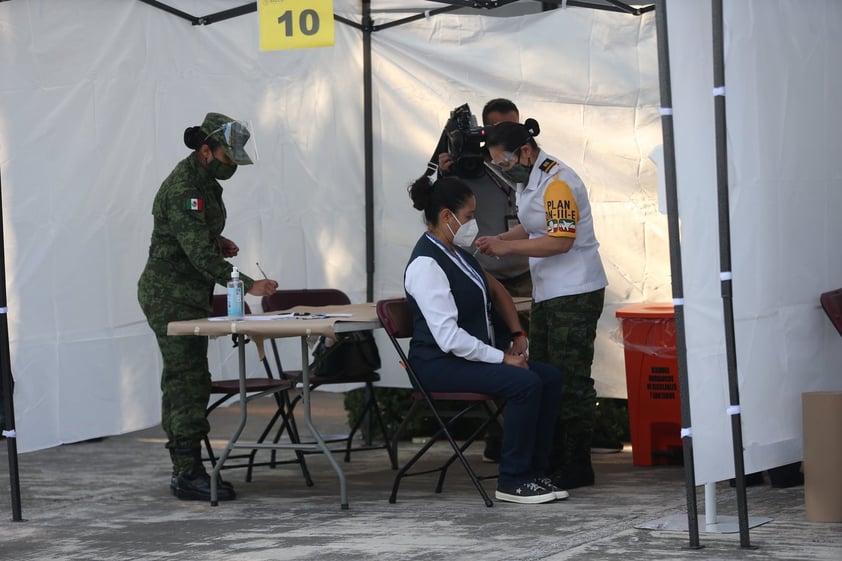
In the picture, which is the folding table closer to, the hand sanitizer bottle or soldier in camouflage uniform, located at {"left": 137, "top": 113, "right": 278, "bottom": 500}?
the hand sanitizer bottle

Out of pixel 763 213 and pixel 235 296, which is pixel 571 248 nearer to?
pixel 763 213

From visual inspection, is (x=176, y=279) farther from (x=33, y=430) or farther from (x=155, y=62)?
(x=155, y=62)

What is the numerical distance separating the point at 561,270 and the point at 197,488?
1.84 metres

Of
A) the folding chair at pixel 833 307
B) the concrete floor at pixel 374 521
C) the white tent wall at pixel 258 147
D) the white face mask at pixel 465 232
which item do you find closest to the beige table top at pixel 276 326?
the white face mask at pixel 465 232

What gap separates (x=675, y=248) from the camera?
4285 mm

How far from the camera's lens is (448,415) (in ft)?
23.1

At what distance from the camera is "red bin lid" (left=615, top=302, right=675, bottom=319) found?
6.28 m

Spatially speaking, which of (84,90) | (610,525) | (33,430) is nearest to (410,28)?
(84,90)

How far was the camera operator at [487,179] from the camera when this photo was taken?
6.45 metres

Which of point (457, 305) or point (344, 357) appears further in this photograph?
point (344, 357)

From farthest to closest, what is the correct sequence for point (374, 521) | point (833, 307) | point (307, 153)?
point (307, 153) → point (374, 521) → point (833, 307)

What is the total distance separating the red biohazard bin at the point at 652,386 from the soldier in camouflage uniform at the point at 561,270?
2.18ft

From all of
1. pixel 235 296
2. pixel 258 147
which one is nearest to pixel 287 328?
pixel 235 296

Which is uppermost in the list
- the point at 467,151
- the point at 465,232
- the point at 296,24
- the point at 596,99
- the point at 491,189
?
the point at 296,24
